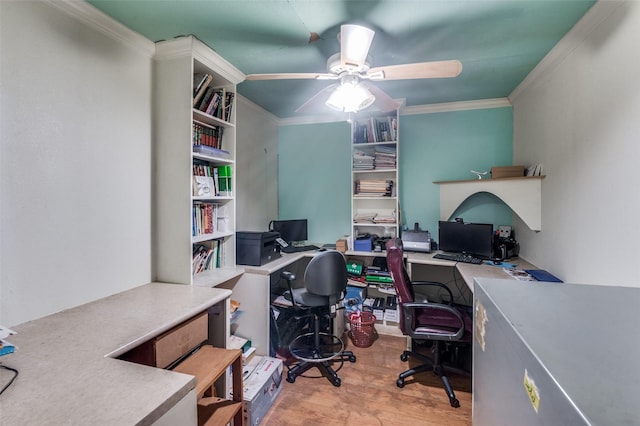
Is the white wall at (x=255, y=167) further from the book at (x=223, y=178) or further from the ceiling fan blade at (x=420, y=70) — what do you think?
the ceiling fan blade at (x=420, y=70)

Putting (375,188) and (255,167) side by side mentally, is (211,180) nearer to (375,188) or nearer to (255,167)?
(255,167)

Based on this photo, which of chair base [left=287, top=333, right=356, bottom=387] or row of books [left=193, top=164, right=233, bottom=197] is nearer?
row of books [left=193, top=164, right=233, bottom=197]

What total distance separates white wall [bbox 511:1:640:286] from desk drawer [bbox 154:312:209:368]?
2.10 m

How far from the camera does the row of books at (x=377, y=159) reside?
290 cm

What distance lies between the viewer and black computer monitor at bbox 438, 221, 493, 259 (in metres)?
2.49

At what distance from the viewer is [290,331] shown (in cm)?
260

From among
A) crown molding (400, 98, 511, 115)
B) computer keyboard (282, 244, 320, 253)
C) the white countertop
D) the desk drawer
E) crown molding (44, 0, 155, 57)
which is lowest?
the desk drawer

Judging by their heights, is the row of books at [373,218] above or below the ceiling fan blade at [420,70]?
below

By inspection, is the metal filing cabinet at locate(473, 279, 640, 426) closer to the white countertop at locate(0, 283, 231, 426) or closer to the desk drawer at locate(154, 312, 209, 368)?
the white countertop at locate(0, 283, 231, 426)

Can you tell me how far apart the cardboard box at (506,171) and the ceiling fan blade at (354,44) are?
1.86 metres

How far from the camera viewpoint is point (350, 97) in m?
1.90

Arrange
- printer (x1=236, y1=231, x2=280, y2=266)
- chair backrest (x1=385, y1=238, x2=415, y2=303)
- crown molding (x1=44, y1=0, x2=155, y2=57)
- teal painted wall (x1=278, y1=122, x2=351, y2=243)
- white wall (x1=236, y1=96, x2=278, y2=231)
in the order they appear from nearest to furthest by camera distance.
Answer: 1. crown molding (x1=44, y1=0, x2=155, y2=57)
2. chair backrest (x1=385, y1=238, x2=415, y2=303)
3. printer (x1=236, y1=231, x2=280, y2=266)
4. white wall (x1=236, y1=96, x2=278, y2=231)
5. teal painted wall (x1=278, y1=122, x2=351, y2=243)

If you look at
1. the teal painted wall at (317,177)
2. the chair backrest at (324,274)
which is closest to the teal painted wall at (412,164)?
the teal painted wall at (317,177)

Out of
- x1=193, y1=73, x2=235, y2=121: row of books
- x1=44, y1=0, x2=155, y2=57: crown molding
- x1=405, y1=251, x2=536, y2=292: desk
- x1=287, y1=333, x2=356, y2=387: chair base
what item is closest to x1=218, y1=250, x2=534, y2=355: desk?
x1=405, y1=251, x2=536, y2=292: desk
